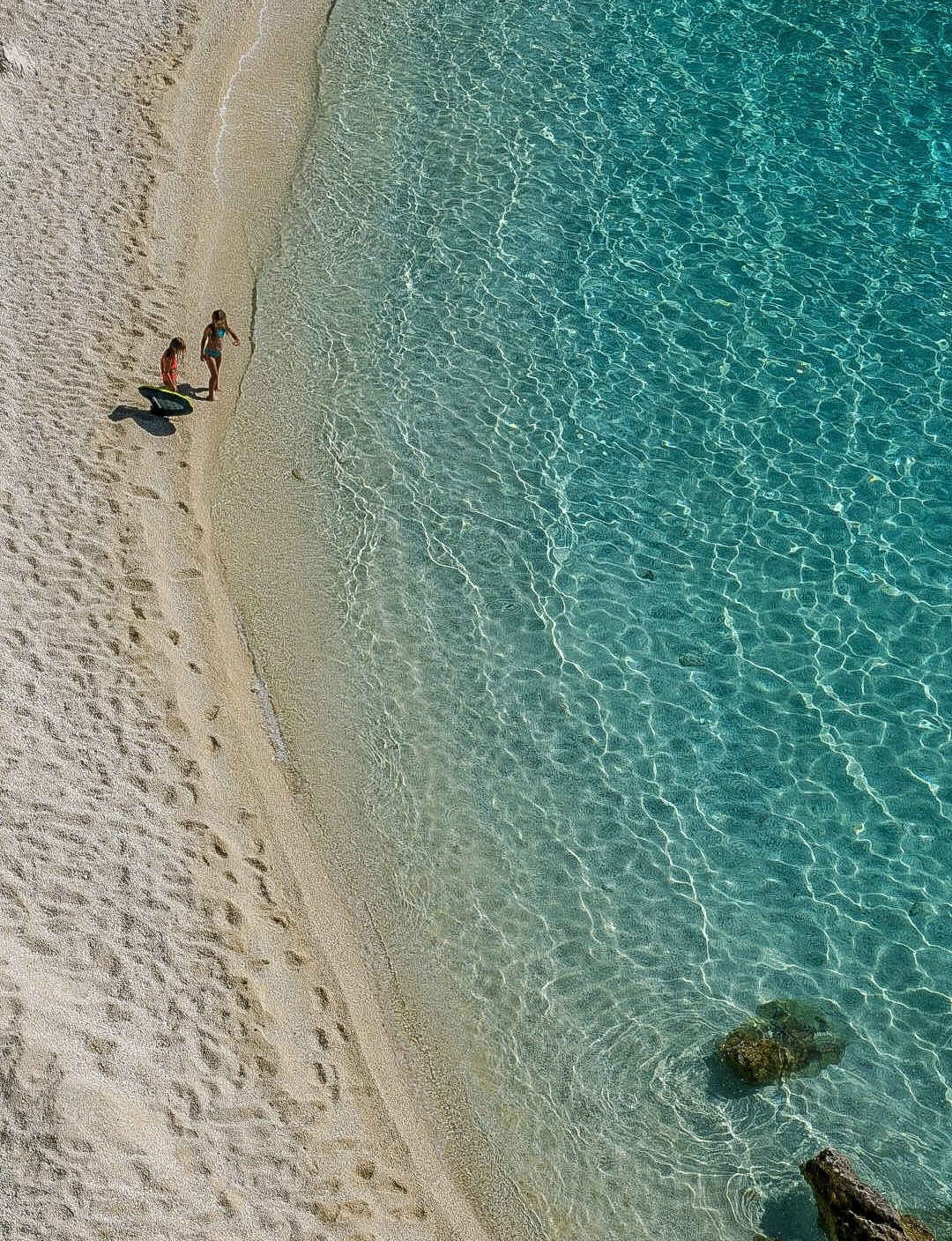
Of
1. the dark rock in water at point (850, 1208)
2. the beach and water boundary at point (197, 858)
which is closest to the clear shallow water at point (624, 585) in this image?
the beach and water boundary at point (197, 858)

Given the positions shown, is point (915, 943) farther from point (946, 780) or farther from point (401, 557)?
point (401, 557)

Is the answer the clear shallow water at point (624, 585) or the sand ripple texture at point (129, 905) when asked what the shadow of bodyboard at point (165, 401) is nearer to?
the sand ripple texture at point (129, 905)

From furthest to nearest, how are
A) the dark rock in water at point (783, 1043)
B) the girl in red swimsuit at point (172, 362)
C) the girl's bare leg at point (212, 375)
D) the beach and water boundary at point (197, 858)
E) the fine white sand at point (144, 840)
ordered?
the girl's bare leg at point (212, 375) → the girl in red swimsuit at point (172, 362) → the dark rock in water at point (783, 1043) → the beach and water boundary at point (197, 858) → the fine white sand at point (144, 840)

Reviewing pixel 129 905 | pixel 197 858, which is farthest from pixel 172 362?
pixel 129 905

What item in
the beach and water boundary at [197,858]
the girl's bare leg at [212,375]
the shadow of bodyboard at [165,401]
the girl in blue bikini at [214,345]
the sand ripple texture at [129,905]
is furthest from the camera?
the girl's bare leg at [212,375]

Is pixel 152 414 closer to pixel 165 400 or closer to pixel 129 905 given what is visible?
pixel 165 400

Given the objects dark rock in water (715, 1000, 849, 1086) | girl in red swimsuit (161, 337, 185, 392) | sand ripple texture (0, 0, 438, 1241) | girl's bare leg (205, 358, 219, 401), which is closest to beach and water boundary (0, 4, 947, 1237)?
sand ripple texture (0, 0, 438, 1241)

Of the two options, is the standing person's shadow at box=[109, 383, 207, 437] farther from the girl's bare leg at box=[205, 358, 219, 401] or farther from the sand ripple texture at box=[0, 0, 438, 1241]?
the girl's bare leg at box=[205, 358, 219, 401]
